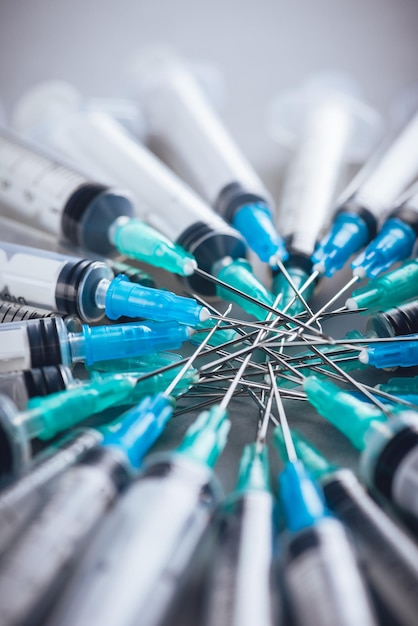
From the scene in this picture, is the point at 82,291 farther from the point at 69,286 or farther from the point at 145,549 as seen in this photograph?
the point at 145,549

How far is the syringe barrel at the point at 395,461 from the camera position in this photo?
40.4 inches

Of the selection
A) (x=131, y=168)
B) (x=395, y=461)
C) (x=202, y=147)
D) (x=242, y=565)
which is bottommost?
(x=242, y=565)

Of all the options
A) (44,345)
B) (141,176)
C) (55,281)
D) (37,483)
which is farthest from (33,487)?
(141,176)

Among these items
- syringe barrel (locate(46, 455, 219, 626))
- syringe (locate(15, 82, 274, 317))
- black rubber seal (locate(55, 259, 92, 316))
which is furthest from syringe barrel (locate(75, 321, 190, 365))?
syringe barrel (locate(46, 455, 219, 626))

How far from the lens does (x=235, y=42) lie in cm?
261

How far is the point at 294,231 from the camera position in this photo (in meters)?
1.68

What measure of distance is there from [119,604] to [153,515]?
0.43 feet

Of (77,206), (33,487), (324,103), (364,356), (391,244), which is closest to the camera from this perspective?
(33,487)

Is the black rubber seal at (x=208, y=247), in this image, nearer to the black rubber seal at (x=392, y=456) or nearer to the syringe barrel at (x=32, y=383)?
the syringe barrel at (x=32, y=383)

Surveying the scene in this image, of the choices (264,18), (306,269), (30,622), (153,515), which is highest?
(264,18)

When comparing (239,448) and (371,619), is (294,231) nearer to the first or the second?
(239,448)

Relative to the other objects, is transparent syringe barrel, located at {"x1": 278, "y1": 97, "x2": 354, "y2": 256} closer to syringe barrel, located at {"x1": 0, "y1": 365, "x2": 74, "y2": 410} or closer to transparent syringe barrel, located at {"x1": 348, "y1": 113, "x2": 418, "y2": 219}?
transparent syringe barrel, located at {"x1": 348, "y1": 113, "x2": 418, "y2": 219}

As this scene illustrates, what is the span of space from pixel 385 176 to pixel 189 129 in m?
0.63

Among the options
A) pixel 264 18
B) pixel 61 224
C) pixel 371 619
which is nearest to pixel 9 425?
pixel 371 619
